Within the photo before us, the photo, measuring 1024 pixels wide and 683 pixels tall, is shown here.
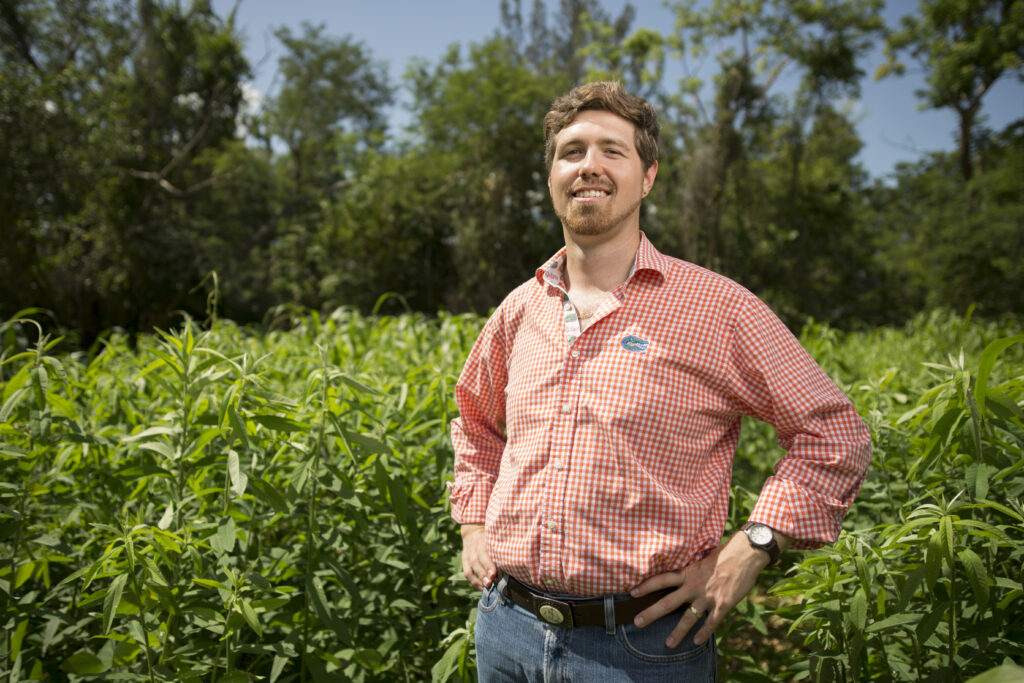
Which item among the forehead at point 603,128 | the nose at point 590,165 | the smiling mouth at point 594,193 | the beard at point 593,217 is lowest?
the beard at point 593,217

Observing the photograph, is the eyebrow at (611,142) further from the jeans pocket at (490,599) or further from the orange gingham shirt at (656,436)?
the jeans pocket at (490,599)

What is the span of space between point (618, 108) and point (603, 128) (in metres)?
0.06

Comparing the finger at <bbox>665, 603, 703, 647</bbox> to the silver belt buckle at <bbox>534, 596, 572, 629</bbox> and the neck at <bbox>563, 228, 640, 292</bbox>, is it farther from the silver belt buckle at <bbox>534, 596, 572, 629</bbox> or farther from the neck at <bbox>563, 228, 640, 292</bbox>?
the neck at <bbox>563, 228, 640, 292</bbox>

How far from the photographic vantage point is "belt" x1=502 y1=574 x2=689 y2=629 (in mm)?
1433

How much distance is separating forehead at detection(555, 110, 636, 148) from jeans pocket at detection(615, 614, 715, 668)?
109 cm

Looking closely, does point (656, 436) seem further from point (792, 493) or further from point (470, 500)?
point (470, 500)

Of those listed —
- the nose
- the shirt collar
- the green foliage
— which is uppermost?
the nose

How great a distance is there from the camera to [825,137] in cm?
3038

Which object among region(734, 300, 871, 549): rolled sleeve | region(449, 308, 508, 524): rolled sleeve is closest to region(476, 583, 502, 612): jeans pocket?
region(449, 308, 508, 524): rolled sleeve

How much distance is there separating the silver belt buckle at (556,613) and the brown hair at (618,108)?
106cm

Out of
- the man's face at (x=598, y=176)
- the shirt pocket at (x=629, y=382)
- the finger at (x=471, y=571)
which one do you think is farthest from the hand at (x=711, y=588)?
the man's face at (x=598, y=176)

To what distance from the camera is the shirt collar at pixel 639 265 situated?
1625 mm

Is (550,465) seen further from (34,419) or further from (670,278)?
(34,419)

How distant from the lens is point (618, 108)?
168 centimetres
